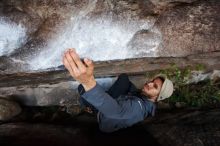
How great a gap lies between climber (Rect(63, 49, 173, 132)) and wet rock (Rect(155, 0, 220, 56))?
135cm

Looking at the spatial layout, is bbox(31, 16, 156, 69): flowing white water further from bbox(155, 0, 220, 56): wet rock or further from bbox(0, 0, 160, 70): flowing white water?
bbox(155, 0, 220, 56): wet rock

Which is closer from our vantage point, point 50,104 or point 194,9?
point 194,9

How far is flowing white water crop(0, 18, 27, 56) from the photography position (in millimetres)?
6844

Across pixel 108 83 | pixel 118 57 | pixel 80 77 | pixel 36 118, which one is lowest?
pixel 36 118

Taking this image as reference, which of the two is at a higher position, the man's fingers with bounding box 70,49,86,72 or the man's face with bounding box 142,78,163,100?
the man's fingers with bounding box 70,49,86,72

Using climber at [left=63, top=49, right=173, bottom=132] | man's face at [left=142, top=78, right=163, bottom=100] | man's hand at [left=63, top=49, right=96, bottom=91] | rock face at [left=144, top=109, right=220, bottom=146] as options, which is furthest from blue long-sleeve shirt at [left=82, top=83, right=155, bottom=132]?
rock face at [left=144, top=109, right=220, bottom=146]

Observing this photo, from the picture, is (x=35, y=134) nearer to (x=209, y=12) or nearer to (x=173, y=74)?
(x=173, y=74)

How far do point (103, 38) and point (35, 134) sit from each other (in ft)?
7.43

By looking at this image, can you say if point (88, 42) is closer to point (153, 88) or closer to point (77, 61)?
point (153, 88)

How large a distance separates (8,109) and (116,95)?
246cm

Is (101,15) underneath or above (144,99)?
above

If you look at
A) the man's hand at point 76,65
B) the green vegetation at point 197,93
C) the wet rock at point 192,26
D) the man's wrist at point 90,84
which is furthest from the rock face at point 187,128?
the man's hand at point 76,65

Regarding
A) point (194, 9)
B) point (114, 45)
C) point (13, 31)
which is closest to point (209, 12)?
point (194, 9)

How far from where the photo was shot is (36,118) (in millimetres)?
7555
